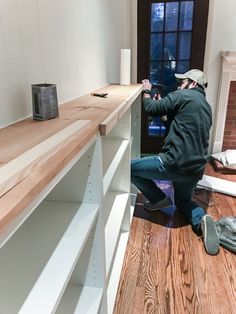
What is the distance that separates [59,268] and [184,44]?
10.2 ft

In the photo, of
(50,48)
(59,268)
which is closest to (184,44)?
(50,48)

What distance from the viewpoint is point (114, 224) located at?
1.57m

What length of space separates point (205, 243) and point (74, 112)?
1336 mm

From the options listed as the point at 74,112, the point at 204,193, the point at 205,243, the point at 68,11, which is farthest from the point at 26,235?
the point at 204,193

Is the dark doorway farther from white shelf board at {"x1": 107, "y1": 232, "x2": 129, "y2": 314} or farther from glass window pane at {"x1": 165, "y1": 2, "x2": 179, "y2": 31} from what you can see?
white shelf board at {"x1": 107, "y1": 232, "x2": 129, "y2": 314}

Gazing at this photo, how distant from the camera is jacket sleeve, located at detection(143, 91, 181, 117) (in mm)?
1936

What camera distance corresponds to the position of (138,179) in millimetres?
2252

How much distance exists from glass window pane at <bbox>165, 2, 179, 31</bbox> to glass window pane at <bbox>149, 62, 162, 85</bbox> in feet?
1.36

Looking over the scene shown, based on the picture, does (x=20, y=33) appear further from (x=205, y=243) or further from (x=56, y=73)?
(x=205, y=243)

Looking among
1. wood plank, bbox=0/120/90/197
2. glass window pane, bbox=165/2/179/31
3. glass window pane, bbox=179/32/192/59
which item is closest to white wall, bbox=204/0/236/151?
glass window pane, bbox=179/32/192/59

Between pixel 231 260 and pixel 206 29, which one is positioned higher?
pixel 206 29

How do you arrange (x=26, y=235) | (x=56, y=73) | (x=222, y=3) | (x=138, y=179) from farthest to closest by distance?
(x=222, y=3), (x=138, y=179), (x=56, y=73), (x=26, y=235)

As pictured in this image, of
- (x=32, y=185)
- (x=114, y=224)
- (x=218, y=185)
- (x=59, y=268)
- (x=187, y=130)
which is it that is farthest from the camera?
(x=218, y=185)

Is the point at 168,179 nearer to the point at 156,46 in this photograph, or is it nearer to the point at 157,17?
the point at 156,46
